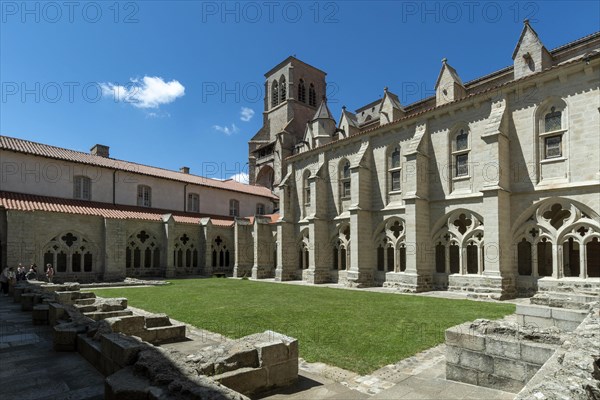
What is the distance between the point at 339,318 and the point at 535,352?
6.34 meters

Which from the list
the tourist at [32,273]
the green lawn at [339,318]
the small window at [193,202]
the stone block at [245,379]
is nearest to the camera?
the stone block at [245,379]

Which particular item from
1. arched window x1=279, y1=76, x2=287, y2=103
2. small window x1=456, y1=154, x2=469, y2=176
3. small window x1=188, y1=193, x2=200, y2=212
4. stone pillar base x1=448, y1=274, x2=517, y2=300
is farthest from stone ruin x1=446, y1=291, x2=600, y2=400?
arched window x1=279, y1=76, x2=287, y2=103

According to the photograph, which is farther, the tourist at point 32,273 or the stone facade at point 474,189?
the tourist at point 32,273

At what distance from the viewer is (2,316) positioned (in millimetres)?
10602

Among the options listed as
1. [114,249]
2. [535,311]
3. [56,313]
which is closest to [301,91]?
[114,249]

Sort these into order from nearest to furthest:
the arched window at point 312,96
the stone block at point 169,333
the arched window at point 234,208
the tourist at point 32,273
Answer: the stone block at point 169,333 → the tourist at point 32,273 → the arched window at point 234,208 → the arched window at point 312,96

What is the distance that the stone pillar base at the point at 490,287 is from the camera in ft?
52.3

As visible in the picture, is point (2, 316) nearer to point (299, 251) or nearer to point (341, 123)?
point (299, 251)

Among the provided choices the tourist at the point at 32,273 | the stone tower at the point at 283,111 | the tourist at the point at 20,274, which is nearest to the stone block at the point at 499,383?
the tourist at the point at 20,274

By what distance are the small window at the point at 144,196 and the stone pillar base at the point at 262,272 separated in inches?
456

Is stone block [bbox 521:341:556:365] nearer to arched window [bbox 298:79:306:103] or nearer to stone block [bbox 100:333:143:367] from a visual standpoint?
stone block [bbox 100:333:143:367]

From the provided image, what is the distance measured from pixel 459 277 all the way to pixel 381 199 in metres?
6.86

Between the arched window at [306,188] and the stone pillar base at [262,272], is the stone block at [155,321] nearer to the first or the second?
the arched window at [306,188]

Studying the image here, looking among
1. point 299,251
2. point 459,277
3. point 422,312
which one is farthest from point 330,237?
point 422,312
